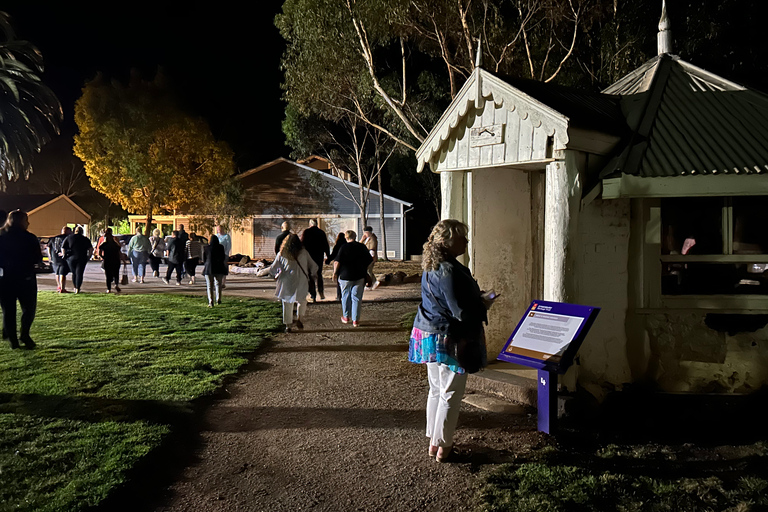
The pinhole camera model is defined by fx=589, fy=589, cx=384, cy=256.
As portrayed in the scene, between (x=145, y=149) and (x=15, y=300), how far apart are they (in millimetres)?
29590

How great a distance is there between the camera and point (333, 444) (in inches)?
201

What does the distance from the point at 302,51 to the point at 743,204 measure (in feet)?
48.8

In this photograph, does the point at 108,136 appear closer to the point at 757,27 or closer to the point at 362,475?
the point at 757,27

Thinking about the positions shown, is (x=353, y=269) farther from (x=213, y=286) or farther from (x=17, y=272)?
(x=17, y=272)

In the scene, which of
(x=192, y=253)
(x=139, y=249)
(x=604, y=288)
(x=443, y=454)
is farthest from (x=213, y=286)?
(x=443, y=454)

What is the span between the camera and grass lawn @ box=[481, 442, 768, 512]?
153 inches

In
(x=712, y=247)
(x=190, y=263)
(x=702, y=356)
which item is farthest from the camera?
(x=190, y=263)

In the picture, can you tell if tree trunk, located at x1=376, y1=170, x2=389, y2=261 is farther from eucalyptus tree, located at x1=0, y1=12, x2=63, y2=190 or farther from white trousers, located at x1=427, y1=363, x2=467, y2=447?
white trousers, located at x1=427, y1=363, x2=467, y2=447

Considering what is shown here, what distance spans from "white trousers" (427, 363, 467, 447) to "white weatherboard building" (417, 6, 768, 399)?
1.82 m

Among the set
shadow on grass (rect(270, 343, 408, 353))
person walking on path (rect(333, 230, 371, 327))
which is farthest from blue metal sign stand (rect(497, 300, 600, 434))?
person walking on path (rect(333, 230, 371, 327))

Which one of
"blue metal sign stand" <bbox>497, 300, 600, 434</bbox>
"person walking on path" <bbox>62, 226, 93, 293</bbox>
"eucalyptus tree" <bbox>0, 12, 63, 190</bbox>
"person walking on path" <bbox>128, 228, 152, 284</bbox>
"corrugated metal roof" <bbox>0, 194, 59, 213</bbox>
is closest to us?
"blue metal sign stand" <bbox>497, 300, 600, 434</bbox>

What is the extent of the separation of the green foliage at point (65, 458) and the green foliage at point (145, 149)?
30630 mm

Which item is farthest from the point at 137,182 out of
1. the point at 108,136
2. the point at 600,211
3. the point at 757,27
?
the point at 600,211

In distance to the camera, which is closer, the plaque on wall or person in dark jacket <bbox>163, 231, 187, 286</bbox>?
the plaque on wall
